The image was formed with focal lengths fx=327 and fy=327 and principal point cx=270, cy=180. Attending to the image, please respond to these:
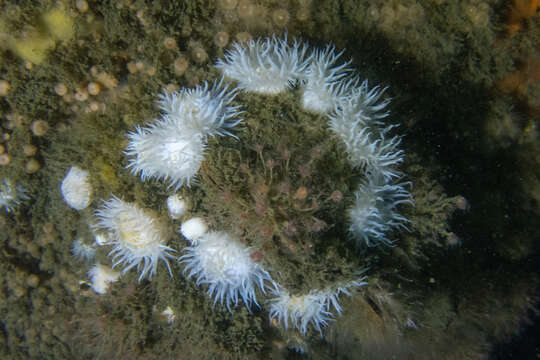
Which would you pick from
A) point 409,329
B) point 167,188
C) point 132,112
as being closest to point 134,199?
point 167,188

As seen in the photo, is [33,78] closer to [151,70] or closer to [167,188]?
[151,70]

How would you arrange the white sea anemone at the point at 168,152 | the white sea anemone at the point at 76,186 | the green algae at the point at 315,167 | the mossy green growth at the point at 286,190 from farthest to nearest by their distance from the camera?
the white sea anemone at the point at 76,186 → the green algae at the point at 315,167 → the white sea anemone at the point at 168,152 → the mossy green growth at the point at 286,190

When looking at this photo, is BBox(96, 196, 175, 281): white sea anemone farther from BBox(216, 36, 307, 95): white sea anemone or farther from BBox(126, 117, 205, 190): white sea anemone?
BBox(216, 36, 307, 95): white sea anemone

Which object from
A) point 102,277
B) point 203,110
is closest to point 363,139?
point 203,110

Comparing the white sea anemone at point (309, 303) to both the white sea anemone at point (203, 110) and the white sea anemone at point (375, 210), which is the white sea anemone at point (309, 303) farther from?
the white sea anemone at point (203, 110)

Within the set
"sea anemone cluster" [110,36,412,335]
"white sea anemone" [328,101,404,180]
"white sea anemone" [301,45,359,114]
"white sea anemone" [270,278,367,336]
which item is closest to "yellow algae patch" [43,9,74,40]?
"sea anemone cluster" [110,36,412,335]

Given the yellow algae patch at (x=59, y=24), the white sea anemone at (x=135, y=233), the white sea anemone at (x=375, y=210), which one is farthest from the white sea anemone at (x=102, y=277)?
the white sea anemone at (x=375, y=210)
